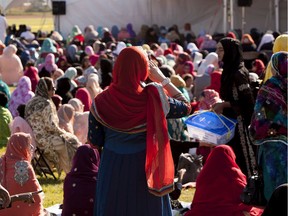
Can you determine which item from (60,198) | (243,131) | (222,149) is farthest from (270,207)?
(60,198)

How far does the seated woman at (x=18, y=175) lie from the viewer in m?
6.55

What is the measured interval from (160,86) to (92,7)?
23.1 meters

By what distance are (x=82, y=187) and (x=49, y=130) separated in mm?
2850

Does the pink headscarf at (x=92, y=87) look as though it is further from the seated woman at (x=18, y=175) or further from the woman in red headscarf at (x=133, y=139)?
the woman in red headscarf at (x=133, y=139)

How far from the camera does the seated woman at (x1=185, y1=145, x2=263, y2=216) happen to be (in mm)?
5918

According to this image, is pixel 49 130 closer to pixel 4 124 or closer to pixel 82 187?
pixel 4 124

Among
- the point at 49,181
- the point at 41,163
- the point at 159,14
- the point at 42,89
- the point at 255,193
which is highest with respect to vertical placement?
the point at 42,89

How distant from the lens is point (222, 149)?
595 cm

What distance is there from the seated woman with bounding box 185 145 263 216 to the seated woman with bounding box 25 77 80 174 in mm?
3278

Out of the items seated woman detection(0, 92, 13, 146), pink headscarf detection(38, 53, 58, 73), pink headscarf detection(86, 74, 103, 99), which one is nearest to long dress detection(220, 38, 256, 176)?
seated woman detection(0, 92, 13, 146)

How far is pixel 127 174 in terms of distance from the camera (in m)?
5.21

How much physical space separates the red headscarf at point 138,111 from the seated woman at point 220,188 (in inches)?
31.2

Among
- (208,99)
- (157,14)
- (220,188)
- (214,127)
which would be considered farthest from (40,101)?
(157,14)

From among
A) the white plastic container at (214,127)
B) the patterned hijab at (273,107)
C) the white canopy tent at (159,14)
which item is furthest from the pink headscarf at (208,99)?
the white canopy tent at (159,14)
